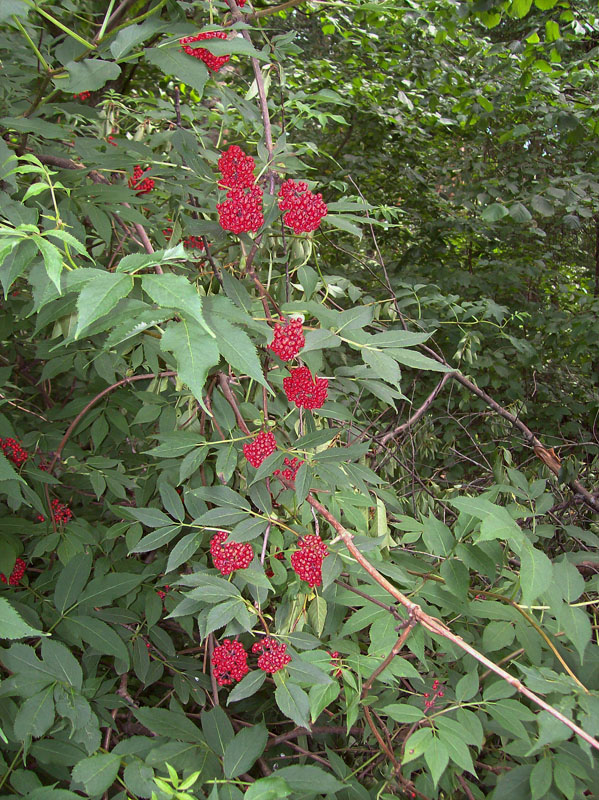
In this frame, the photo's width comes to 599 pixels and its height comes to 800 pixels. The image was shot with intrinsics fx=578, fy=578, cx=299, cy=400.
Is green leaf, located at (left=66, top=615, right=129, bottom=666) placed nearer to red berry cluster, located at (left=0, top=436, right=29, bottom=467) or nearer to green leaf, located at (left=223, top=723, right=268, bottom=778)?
green leaf, located at (left=223, top=723, right=268, bottom=778)

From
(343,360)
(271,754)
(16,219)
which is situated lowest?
(271,754)

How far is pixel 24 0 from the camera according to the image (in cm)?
100

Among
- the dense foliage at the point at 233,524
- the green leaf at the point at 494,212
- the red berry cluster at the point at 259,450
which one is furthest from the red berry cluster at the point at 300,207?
the green leaf at the point at 494,212

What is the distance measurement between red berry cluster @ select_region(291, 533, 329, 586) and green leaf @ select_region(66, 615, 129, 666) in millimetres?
696

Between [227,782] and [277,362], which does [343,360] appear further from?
[227,782]

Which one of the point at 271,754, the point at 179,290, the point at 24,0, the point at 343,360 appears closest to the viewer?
the point at 179,290

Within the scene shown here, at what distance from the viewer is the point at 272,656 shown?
1076 millimetres

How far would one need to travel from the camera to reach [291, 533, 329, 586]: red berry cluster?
1.12 metres

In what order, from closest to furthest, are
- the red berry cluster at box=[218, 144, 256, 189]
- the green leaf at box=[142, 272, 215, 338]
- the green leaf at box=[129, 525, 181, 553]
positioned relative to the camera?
the green leaf at box=[142, 272, 215, 338]
the red berry cluster at box=[218, 144, 256, 189]
the green leaf at box=[129, 525, 181, 553]

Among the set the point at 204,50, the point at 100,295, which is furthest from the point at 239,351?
the point at 204,50

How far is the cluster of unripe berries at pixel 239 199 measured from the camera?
1116 millimetres

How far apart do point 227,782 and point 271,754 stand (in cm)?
67

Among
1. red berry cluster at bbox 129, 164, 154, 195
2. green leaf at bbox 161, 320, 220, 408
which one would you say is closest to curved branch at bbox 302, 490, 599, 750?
green leaf at bbox 161, 320, 220, 408

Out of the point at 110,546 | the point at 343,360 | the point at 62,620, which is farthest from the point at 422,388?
the point at 62,620
